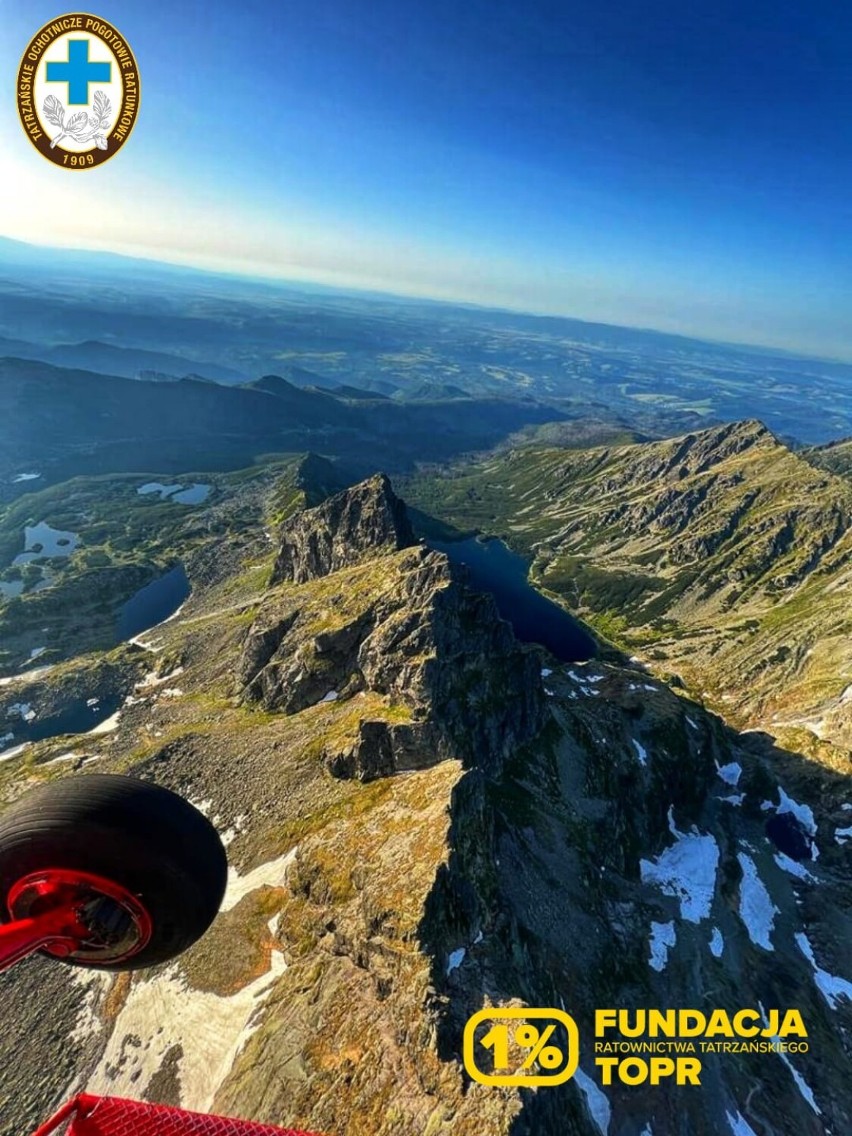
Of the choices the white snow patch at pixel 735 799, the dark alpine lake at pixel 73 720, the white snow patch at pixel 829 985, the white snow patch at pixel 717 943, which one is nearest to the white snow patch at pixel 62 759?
the dark alpine lake at pixel 73 720

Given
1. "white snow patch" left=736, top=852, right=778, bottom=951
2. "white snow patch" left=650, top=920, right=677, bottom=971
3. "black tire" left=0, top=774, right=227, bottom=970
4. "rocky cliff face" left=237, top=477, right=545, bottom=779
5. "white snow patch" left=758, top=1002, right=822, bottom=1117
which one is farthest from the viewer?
"white snow patch" left=736, top=852, right=778, bottom=951

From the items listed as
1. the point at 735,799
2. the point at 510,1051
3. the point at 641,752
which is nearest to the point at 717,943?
the point at 641,752

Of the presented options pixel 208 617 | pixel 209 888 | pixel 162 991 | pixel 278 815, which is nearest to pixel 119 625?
pixel 208 617

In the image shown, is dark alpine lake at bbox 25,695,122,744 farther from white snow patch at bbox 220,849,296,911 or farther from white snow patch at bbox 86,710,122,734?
white snow patch at bbox 220,849,296,911

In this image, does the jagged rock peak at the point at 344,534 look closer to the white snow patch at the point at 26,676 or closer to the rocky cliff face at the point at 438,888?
the rocky cliff face at the point at 438,888

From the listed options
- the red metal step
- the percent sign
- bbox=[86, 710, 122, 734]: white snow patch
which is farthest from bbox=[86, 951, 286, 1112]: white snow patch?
bbox=[86, 710, 122, 734]: white snow patch

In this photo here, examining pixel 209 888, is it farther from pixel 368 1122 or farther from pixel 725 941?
pixel 725 941

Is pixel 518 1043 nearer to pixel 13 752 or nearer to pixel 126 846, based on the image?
pixel 126 846
